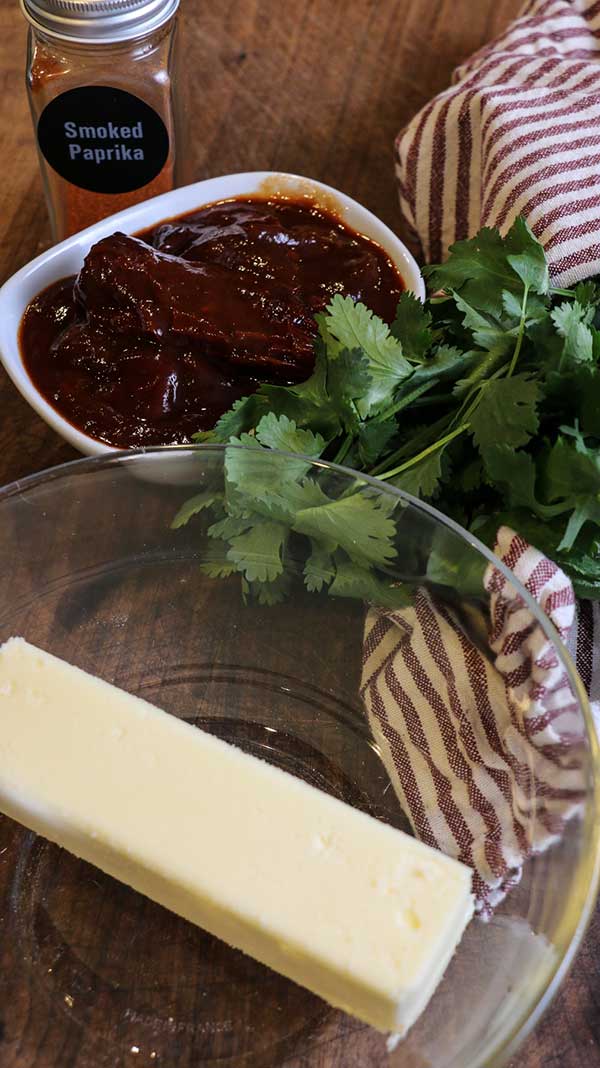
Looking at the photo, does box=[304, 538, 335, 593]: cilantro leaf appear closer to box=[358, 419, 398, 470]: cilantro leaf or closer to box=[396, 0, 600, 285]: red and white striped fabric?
box=[358, 419, 398, 470]: cilantro leaf

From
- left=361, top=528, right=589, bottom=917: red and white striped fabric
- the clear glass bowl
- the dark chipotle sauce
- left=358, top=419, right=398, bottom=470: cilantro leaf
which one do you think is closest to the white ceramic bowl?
the dark chipotle sauce

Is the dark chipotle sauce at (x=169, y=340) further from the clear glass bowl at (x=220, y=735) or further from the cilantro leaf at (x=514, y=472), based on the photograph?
the cilantro leaf at (x=514, y=472)

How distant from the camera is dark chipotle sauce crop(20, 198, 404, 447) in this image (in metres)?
1.25

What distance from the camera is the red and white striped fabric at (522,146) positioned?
51.9 inches

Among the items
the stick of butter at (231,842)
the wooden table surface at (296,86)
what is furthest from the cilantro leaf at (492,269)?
the stick of butter at (231,842)

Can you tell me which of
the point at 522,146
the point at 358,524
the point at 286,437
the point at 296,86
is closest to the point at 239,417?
the point at 286,437

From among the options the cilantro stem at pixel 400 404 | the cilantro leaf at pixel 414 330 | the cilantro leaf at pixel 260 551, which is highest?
the cilantro leaf at pixel 414 330

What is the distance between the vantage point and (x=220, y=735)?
121 centimetres

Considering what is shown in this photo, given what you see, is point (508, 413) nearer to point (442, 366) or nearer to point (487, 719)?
point (442, 366)

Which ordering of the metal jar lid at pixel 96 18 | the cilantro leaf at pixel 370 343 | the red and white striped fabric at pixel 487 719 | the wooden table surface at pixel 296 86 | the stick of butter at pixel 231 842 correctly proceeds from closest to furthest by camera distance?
the stick of butter at pixel 231 842
the red and white striped fabric at pixel 487 719
the cilantro leaf at pixel 370 343
the metal jar lid at pixel 96 18
the wooden table surface at pixel 296 86

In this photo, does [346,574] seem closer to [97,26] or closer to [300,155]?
[97,26]

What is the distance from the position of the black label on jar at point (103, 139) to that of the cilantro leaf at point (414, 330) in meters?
0.45

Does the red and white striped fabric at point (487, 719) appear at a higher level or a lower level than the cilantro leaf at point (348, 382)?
lower

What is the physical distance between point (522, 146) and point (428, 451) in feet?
1.54
